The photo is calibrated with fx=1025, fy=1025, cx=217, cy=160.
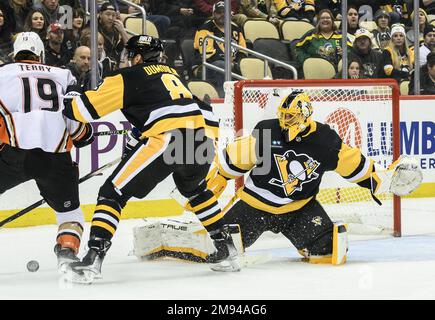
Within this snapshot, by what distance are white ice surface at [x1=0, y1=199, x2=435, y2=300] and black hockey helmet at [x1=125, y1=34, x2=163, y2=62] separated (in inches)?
40.7

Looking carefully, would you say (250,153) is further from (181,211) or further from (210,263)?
(181,211)

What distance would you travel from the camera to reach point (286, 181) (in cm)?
522

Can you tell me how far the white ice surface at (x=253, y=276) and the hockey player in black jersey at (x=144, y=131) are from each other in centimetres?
26

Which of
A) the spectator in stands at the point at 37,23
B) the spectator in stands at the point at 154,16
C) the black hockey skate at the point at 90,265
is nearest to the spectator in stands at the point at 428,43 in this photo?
the spectator in stands at the point at 154,16

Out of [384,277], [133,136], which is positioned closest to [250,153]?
[133,136]

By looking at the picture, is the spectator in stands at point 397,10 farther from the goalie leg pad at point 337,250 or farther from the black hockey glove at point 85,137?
the black hockey glove at point 85,137

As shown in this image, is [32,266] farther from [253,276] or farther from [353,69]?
[353,69]

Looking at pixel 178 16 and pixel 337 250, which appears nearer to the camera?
pixel 337 250

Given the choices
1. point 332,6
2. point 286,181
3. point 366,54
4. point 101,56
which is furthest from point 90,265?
point 366,54

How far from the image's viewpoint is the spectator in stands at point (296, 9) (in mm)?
8469

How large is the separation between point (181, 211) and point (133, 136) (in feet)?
7.43

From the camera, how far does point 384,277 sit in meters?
A: 4.73

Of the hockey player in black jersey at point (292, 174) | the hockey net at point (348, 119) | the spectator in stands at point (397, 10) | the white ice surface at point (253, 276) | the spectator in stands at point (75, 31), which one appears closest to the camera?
the white ice surface at point (253, 276)

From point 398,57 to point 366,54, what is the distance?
1.32ft
